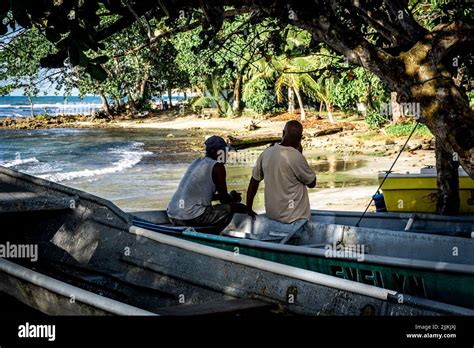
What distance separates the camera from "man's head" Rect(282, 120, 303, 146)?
25.9 ft

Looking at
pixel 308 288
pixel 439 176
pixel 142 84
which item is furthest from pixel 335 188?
pixel 142 84

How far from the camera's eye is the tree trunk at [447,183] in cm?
923

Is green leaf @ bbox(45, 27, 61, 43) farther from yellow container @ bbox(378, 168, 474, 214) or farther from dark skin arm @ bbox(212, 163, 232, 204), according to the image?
yellow container @ bbox(378, 168, 474, 214)

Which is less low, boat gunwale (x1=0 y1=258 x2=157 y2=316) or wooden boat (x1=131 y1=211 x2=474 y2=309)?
boat gunwale (x1=0 y1=258 x2=157 y2=316)

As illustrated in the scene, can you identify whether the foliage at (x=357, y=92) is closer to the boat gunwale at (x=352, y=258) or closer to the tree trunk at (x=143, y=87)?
the boat gunwale at (x=352, y=258)

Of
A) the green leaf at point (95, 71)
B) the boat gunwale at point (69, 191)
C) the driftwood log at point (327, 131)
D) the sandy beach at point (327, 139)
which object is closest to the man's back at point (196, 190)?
the boat gunwale at point (69, 191)

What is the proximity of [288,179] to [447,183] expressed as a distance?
268cm

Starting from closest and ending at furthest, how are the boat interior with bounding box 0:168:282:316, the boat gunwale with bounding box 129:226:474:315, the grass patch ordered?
1. the boat gunwale with bounding box 129:226:474:315
2. the boat interior with bounding box 0:168:282:316
3. the grass patch

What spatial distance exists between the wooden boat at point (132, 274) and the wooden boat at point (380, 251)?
0.85 m

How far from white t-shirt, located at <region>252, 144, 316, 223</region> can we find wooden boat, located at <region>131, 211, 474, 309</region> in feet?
1.03

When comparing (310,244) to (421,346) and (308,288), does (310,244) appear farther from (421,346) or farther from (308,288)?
(421,346)

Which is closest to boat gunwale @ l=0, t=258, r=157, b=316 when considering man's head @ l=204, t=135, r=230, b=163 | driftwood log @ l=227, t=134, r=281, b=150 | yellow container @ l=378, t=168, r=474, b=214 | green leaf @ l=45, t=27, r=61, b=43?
green leaf @ l=45, t=27, r=61, b=43

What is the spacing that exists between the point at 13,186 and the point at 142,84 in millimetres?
42866

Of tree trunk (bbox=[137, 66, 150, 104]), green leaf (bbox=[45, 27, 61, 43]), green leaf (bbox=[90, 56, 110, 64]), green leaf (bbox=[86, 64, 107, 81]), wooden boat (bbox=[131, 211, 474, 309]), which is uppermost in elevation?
tree trunk (bbox=[137, 66, 150, 104])
